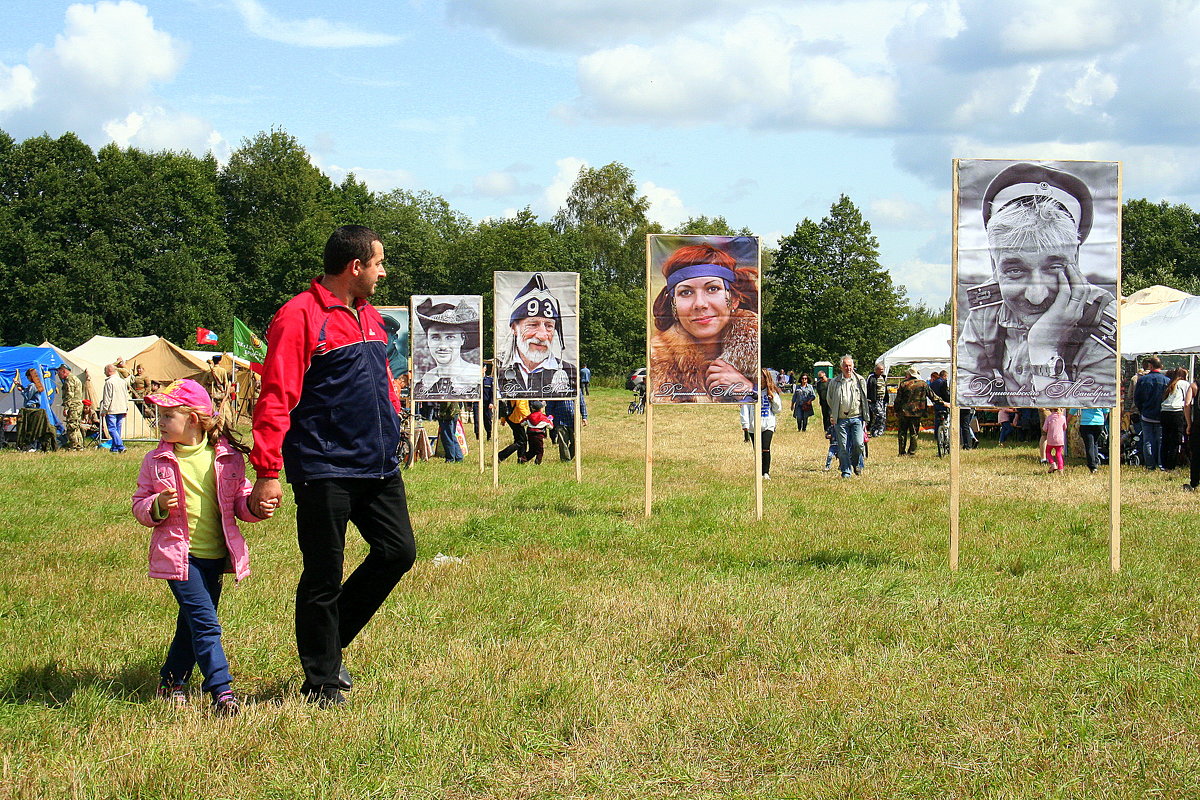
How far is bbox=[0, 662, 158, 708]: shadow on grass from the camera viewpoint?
212 inches

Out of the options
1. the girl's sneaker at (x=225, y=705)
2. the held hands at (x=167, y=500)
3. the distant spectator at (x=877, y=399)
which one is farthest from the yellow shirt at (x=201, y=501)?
the distant spectator at (x=877, y=399)

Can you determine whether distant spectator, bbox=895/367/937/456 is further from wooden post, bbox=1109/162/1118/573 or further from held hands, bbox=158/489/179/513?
held hands, bbox=158/489/179/513

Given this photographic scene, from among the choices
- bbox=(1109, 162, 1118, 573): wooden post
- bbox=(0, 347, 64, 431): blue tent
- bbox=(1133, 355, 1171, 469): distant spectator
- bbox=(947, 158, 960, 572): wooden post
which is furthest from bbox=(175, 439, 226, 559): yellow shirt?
bbox=(0, 347, 64, 431): blue tent

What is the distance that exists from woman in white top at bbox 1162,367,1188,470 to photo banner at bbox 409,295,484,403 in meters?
11.5

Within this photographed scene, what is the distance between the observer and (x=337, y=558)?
501 centimetres

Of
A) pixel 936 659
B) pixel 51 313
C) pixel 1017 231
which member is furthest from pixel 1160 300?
pixel 51 313

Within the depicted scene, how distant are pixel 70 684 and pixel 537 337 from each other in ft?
38.4

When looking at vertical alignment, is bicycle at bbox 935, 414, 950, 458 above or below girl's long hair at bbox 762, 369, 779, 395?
below

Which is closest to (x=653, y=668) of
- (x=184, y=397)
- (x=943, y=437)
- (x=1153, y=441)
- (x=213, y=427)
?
(x=213, y=427)

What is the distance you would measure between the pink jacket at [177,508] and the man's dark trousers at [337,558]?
292 mm

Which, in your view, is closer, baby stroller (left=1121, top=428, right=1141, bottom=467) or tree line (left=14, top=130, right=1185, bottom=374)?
baby stroller (left=1121, top=428, right=1141, bottom=467)

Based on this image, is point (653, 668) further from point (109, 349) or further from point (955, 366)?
point (109, 349)

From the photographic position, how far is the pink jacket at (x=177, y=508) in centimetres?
498

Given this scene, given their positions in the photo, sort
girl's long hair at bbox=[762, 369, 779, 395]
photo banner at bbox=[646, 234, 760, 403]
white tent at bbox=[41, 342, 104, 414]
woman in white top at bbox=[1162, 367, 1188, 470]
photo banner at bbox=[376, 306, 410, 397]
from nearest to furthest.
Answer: photo banner at bbox=[646, 234, 760, 403]
girl's long hair at bbox=[762, 369, 779, 395]
woman in white top at bbox=[1162, 367, 1188, 470]
photo banner at bbox=[376, 306, 410, 397]
white tent at bbox=[41, 342, 104, 414]
